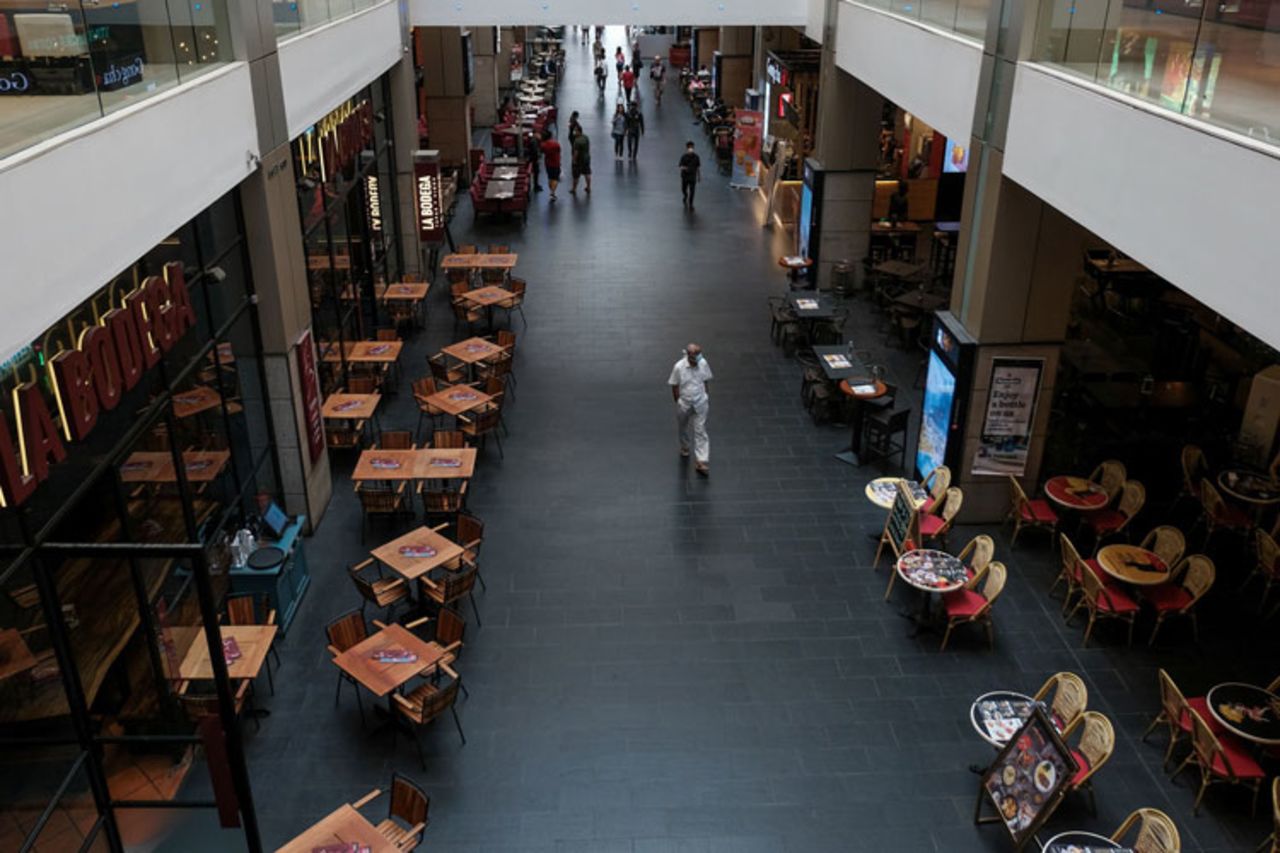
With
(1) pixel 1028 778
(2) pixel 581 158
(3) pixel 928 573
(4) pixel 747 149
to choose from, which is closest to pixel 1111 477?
(3) pixel 928 573

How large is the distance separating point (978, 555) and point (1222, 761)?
2.87 meters

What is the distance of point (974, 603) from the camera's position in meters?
9.77

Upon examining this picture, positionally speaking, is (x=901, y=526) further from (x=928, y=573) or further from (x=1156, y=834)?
(x=1156, y=834)

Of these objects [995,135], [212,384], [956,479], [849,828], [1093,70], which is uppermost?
[1093,70]

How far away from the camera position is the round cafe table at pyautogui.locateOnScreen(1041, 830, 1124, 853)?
705 centimetres

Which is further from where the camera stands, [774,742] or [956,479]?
[956,479]

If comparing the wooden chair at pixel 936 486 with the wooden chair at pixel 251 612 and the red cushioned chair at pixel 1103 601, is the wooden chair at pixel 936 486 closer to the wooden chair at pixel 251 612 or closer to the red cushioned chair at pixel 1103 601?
the red cushioned chair at pixel 1103 601

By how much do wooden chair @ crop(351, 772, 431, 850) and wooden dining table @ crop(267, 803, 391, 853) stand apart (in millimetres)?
126

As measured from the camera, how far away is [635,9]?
19.1 meters

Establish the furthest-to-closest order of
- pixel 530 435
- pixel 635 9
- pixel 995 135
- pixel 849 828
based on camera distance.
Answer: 1. pixel 635 9
2. pixel 530 435
3. pixel 995 135
4. pixel 849 828

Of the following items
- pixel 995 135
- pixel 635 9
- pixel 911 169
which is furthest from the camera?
pixel 911 169

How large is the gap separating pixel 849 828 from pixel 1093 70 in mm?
6420

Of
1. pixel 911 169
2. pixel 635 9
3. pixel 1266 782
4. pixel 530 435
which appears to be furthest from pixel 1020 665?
pixel 911 169

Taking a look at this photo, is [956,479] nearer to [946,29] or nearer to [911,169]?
[946,29]
